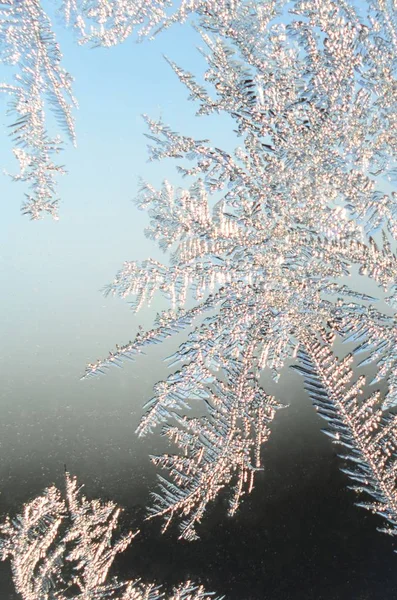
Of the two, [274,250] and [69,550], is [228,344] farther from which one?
[69,550]

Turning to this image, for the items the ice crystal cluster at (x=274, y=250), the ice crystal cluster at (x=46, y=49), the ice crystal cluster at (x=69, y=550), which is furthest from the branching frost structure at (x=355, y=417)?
the ice crystal cluster at (x=46, y=49)

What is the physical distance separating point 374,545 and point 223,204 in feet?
1.52

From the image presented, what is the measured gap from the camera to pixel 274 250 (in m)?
0.41

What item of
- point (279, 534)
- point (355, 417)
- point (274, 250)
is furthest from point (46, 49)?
point (279, 534)

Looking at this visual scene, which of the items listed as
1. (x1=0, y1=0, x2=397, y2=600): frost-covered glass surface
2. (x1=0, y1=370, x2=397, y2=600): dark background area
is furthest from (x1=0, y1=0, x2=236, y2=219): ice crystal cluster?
(x1=0, y1=370, x2=397, y2=600): dark background area

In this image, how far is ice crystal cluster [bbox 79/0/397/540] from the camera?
1.23 feet

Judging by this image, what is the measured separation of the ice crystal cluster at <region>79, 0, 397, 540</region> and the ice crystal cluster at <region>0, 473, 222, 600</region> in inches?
2.7

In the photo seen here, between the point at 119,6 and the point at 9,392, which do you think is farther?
the point at 9,392

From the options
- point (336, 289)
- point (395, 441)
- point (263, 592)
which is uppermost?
point (336, 289)

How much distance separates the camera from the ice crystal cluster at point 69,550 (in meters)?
0.47

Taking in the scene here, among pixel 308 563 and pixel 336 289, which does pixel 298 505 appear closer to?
pixel 308 563

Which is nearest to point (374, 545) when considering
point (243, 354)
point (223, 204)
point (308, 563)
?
point (308, 563)

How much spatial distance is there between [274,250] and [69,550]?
44cm

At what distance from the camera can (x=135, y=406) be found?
50cm
